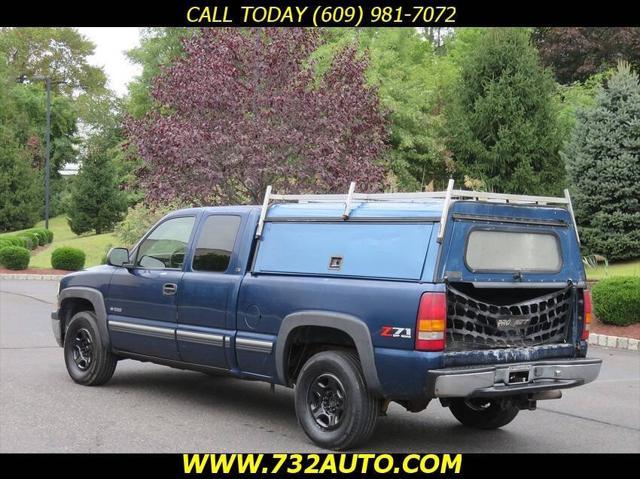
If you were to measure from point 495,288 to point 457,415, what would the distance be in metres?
1.66

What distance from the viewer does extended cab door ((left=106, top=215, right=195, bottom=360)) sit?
827 cm

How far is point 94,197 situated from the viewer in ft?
156

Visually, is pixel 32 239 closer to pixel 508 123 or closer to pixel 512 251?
pixel 508 123

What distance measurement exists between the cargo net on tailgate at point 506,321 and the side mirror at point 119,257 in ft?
12.9

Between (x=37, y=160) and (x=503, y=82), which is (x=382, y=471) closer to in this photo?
(x=503, y=82)

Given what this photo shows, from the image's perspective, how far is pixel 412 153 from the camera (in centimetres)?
3431

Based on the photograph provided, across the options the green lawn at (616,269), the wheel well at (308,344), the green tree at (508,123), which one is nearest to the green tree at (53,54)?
the green tree at (508,123)

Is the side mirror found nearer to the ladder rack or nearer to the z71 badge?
the ladder rack

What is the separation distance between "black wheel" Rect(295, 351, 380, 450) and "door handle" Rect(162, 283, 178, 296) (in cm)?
186

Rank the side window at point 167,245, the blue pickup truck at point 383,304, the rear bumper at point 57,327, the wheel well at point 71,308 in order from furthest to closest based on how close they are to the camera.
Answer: the rear bumper at point 57,327, the wheel well at point 71,308, the side window at point 167,245, the blue pickup truck at point 383,304

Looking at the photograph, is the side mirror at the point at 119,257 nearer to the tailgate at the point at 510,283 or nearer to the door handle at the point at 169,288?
the door handle at the point at 169,288

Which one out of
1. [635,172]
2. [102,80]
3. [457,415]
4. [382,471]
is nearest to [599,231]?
[635,172]

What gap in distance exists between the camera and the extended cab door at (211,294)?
761cm

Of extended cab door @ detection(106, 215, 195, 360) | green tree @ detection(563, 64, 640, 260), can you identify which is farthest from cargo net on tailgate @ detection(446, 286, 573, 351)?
green tree @ detection(563, 64, 640, 260)
